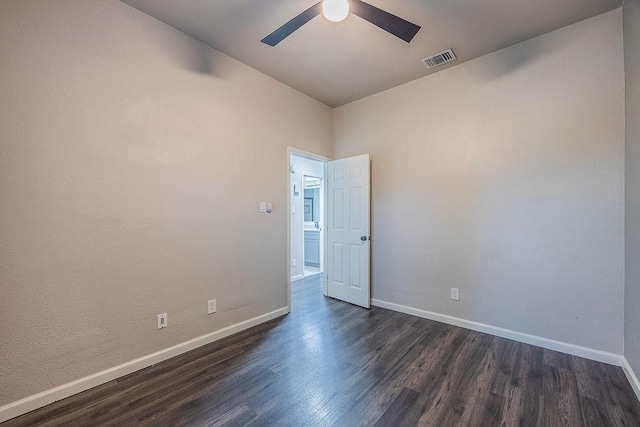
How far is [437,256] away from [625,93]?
2.06 m

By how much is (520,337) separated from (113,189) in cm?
380

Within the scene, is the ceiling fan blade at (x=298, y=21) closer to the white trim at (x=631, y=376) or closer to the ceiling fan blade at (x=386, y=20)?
the ceiling fan blade at (x=386, y=20)

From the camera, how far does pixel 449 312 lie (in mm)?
3039

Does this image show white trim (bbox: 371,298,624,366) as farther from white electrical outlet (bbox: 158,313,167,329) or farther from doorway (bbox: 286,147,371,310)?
white electrical outlet (bbox: 158,313,167,329)

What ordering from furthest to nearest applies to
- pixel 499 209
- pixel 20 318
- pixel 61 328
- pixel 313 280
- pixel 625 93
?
pixel 313 280 → pixel 499 209 → pixel 625 93 → pixel 61 328 → pixel 20 318

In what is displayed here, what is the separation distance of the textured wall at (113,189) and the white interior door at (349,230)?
130 centimetres

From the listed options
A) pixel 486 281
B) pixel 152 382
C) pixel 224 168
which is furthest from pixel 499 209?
pixel 152 382

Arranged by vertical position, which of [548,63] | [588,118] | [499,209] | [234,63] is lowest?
[499,209]

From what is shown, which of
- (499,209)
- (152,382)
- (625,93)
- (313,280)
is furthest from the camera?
(313,280)

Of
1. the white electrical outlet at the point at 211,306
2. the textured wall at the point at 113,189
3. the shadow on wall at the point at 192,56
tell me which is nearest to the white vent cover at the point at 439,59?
the textured wall at the point at 113,189

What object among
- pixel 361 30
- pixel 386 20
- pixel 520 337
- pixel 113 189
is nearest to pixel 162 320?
pixel 113 189

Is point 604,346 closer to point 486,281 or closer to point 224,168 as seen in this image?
point 486,281

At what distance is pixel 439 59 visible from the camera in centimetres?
281

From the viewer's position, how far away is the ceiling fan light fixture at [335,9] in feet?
5.64
